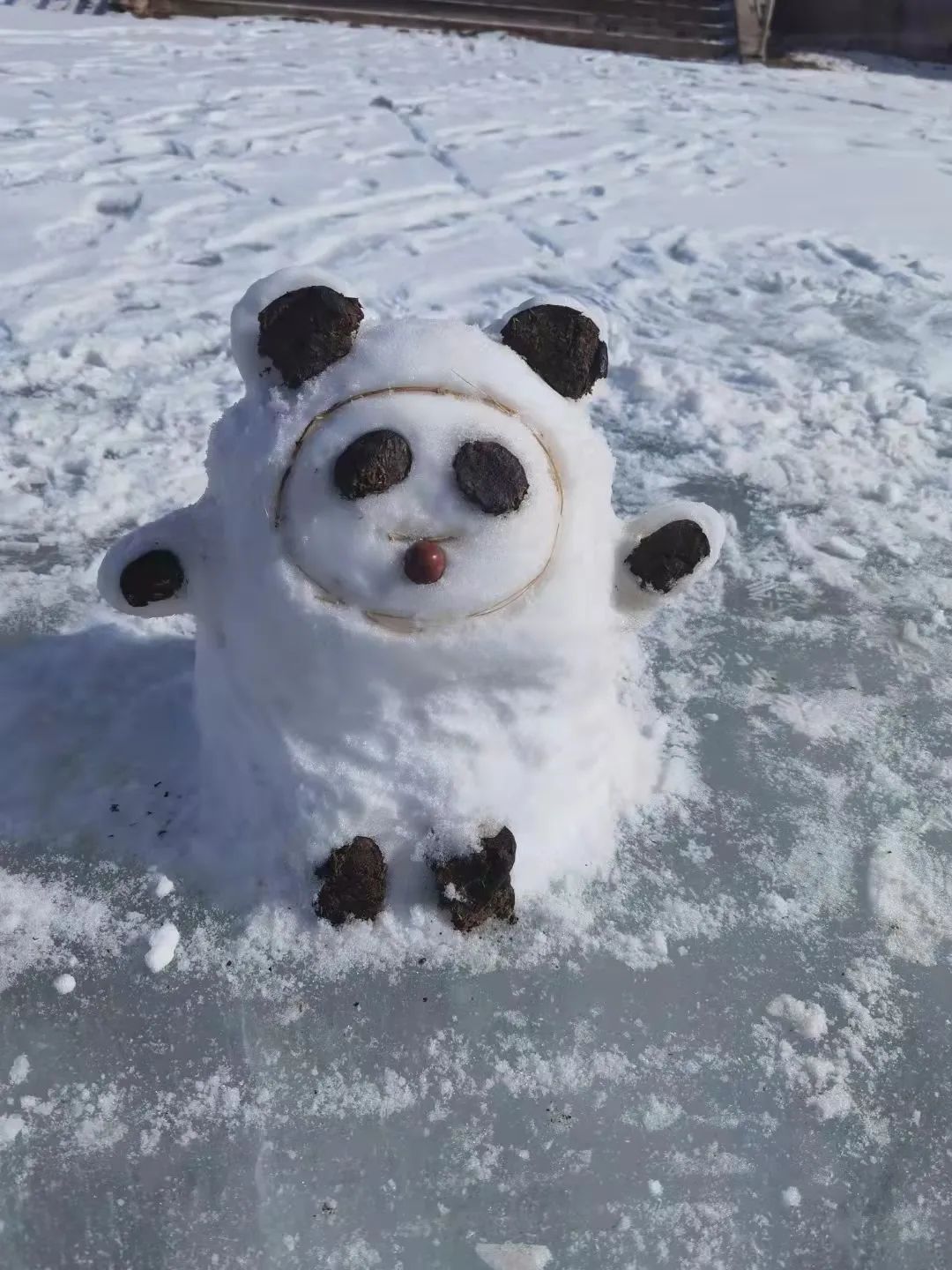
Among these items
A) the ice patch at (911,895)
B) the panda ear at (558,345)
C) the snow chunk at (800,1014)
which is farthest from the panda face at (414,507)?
the ice patch at (911,895)

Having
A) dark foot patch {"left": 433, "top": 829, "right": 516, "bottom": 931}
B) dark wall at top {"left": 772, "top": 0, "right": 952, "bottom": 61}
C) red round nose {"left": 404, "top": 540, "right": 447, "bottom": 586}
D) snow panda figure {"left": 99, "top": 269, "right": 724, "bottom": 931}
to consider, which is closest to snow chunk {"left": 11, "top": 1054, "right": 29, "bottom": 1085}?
snow panda figure {"left": 99, "top": 269, "right": 724, "bottom": 931}

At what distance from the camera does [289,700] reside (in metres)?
1.91

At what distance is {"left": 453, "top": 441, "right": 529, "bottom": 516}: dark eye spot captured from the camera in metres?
1.73

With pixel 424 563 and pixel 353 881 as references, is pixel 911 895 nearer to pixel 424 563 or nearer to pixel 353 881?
pixel 353 881

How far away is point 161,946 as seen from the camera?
1.99m

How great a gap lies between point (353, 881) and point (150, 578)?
Result: 2.03 feet

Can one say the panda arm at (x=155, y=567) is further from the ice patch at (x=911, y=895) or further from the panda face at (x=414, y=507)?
the ice patch at (x=911, y=895)

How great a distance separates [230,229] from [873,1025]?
4404 mm

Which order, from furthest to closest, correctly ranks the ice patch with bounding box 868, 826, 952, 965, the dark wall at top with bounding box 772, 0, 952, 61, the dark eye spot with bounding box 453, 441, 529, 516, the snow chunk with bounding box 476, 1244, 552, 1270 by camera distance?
1. the dark wall at top with bounding box 772, 0, 952, 61
2. the ice patch with bounding box 868, 826, 952, 965
3. the dark eye spot with bounding box 453, 441, 529, 516
4. the snow chunk with bounding box 476, 1244, 552, 1270

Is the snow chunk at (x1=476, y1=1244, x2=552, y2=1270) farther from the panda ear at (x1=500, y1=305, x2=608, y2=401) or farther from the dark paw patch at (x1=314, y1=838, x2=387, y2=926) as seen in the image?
the panda ear at (x1=500, y1=305, x2=608, y2=401)

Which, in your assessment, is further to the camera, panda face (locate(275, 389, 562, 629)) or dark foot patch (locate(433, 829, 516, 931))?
dark foot patch (locate(433, 829, 516, 931))

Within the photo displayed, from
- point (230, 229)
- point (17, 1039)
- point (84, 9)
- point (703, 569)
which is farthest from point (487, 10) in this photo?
point (17, 1039)

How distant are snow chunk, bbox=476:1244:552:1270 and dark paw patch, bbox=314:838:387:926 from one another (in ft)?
1.85

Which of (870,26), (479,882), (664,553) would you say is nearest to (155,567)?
(479,882)
